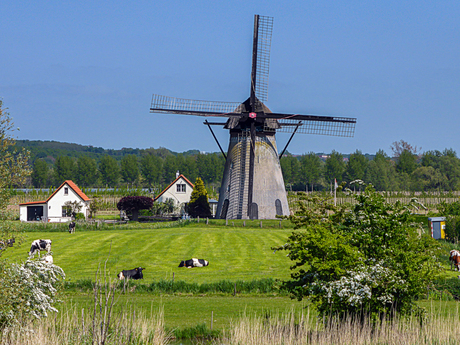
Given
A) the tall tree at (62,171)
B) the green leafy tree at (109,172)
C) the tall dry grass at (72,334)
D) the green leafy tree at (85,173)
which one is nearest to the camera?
the tall dry grass at (72,334)

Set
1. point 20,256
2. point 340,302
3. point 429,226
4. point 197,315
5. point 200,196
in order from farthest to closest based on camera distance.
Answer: point 200,196
point 429,226
point 20,256
point 197,315
point 340,302

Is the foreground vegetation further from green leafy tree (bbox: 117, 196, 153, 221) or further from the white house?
the white house

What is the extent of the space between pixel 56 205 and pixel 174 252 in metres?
30.9

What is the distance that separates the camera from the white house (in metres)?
57.2

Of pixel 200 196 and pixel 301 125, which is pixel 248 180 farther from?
pixel 200 196

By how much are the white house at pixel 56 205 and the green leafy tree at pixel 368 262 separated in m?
47.0

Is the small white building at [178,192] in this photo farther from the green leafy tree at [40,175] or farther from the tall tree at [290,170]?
the green leafy tree at [40,175]

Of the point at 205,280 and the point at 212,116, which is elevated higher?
Answer: the point at 212,116

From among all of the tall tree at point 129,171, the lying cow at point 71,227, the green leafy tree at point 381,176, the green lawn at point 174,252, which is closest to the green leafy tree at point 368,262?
the green lawn at point 174,252

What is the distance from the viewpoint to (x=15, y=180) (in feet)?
39.6

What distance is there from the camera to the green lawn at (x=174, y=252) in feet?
85.0

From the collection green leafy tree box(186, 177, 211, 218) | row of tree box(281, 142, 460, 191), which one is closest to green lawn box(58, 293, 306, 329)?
green leafy tree box(186, 177, 211, 218)

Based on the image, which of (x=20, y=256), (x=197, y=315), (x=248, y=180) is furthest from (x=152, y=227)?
(x=197, y=315)

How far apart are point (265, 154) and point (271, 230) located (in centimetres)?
656
